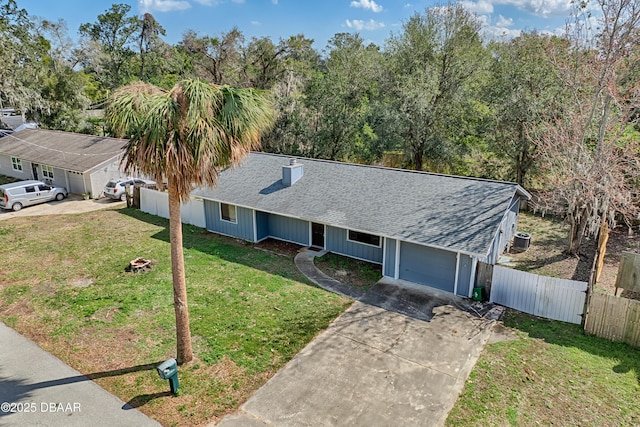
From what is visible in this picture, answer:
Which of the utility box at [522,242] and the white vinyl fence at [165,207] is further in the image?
the white vinyl fence at [165,207]

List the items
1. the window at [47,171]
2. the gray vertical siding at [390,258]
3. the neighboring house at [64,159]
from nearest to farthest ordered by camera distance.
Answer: the gray vertical siding at [390,258] < the neighboring house at [64,159] < the window at [47,171]

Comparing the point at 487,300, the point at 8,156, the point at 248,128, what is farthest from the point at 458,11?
the point at 8,156

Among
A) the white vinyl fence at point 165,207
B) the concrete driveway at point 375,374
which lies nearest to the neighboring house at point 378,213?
the white vinyl fence at point 165,207

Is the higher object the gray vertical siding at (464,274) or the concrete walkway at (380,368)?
the gray vertical siding at (464,274)

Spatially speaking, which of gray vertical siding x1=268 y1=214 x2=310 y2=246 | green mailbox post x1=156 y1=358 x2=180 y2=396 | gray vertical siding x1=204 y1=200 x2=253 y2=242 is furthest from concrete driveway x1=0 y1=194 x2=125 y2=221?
green mailbox post x1=156 y1=358 x2=180 y2=396

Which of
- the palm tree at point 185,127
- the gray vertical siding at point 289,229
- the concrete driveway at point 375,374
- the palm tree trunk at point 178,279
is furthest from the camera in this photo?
the gray vertical siding at point 289,229

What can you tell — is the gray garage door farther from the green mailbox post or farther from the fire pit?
the fire pit

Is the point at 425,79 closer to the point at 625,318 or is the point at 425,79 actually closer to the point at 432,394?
the point at 625,318

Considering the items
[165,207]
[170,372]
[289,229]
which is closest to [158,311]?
[170,372]

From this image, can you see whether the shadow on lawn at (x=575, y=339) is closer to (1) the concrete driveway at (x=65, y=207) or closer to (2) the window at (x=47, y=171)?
(1) the concrete driveway at (x=65, y=207)
